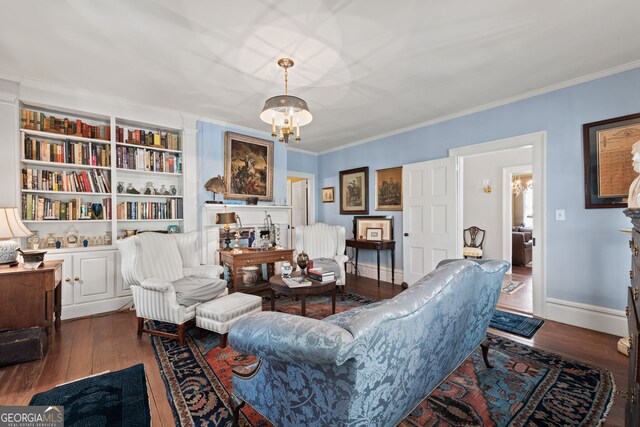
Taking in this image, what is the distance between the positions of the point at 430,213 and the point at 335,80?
2.42m

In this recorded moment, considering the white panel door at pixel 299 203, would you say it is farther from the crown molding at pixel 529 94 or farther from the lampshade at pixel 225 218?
the lampshade at pixel 225 218

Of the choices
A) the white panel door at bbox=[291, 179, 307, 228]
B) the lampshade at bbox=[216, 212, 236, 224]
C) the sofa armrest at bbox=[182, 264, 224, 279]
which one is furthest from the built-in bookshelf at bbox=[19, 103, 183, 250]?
the white panel door at bbox=[291, 179, 307, 228]

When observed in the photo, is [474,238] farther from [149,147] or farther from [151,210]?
[149,147]

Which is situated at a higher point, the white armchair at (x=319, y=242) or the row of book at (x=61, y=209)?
the row of book at (x=61, y=209)

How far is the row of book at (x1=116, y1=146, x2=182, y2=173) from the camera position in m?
3.61

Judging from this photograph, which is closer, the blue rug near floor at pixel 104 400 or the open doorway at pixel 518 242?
the blue rug near floor at pixel 104 400

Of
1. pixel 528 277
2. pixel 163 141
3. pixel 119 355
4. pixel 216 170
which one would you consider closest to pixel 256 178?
pixel 216 170

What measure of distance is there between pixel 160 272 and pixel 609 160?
4.78 metres

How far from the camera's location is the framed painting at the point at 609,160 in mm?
2680

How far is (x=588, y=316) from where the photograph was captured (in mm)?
2906

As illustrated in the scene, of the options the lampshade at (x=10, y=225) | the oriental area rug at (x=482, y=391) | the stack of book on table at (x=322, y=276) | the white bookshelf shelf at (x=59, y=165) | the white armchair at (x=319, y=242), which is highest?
the white bookshelf shelf at (x=59, y=165)

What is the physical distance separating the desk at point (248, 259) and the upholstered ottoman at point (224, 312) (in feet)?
3.56

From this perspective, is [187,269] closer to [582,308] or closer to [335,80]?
[335,80]

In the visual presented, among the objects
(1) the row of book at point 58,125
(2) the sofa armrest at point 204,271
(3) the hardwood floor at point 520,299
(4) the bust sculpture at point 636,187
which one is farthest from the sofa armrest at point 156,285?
(3) the hardwood floor at point 520,299
